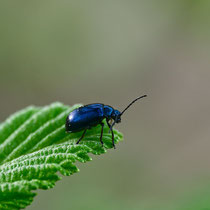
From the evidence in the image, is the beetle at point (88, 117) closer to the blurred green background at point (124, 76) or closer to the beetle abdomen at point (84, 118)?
the beetle abdomen at point (84, 118)

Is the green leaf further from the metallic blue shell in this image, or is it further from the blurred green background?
the blurred green background

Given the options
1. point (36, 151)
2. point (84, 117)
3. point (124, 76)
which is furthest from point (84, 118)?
point (124, 76)

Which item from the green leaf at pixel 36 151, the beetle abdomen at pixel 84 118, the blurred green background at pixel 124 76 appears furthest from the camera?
the blurred green background at pixel 124 76

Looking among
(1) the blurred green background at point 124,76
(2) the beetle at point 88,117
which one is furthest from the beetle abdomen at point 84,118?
(1) the blurred green background at point 124,76

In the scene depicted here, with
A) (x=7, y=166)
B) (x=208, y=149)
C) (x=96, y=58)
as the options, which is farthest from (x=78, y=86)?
(x=7, y=166)

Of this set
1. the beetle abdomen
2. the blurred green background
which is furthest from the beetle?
the blurred green background

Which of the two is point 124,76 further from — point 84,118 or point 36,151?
point 36,151
